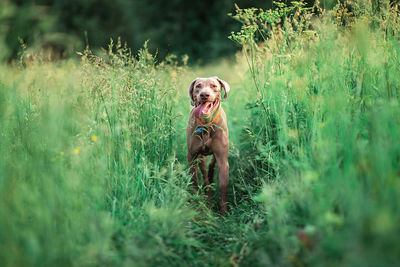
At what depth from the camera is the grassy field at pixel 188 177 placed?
5.49 feet

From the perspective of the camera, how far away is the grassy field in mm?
1674

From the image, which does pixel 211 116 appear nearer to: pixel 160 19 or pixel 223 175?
pixel 223 175

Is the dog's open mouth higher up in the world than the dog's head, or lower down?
lower down

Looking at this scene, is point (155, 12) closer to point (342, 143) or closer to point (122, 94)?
point (122, 94)

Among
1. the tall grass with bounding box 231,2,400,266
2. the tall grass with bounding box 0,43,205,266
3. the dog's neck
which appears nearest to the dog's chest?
the dog's neck

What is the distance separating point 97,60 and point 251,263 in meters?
2.29

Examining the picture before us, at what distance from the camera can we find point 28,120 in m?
2.86

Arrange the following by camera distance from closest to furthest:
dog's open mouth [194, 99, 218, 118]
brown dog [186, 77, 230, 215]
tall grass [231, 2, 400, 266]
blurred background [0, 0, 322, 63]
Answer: tall grass [231, 2, 400, 266] < dog's open mouth [194, 99, 218, 118] < brown dog [186, 77, 230, 215] < blurred background [0, 0, 322, 63]

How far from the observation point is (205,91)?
3.16 metres

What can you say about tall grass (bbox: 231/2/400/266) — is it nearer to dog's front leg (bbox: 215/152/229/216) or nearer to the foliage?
dog's front leg (bbox: 215/152/229/216)

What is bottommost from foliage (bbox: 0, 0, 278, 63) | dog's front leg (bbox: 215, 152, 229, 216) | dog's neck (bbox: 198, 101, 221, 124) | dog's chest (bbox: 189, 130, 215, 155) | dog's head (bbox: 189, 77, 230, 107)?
dog's front leg (bbox: 215, 152, 229, 216)

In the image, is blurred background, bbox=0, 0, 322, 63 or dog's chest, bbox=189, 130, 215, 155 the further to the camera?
blurred background, bbox=0, 0, 322, 63

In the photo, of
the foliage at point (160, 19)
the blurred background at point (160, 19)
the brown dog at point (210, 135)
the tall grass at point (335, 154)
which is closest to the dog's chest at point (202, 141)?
the brown dog at point (210, 135)

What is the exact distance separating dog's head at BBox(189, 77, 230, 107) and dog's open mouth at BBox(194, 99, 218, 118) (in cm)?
4
